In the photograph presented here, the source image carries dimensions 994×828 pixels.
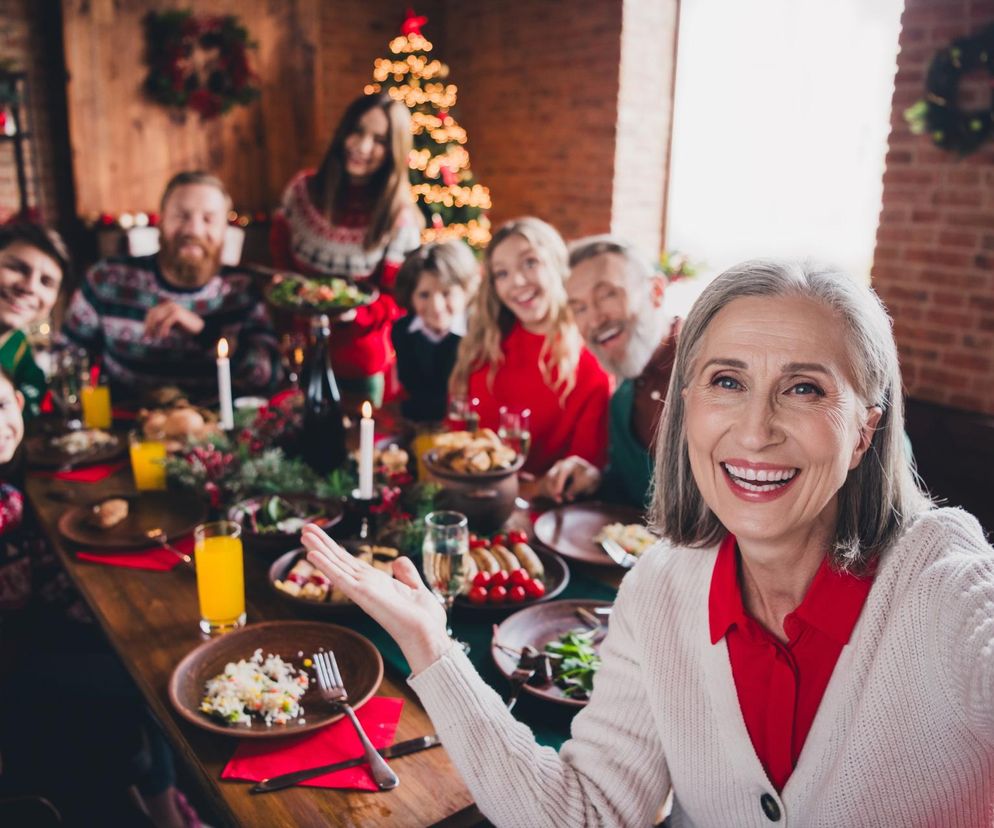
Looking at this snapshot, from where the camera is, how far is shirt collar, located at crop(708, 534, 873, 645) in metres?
1.00

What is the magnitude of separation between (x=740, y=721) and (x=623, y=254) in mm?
1485

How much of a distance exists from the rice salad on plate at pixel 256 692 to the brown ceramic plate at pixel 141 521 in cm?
57

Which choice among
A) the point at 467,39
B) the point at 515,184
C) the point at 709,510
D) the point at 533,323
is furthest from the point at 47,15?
the point at 709,510

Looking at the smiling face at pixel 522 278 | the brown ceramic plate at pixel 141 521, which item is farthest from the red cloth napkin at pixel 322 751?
the smiling face at pixel 522 278

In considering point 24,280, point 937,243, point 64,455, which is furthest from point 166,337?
point 937,243

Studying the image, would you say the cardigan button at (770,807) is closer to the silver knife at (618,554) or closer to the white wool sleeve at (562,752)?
the white wool sleeve at (562,752)

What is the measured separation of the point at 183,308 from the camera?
2834mm

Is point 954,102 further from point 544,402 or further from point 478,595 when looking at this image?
point 478,595

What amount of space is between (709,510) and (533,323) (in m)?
1.62

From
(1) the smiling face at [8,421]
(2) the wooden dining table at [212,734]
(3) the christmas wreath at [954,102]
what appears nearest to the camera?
(2) the wooden dining table at [212,734]

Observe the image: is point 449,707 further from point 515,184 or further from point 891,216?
point 515,184

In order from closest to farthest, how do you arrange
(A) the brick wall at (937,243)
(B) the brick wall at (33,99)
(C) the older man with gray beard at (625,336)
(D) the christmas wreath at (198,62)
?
(C) the older man with gray beard at (625,336) → (A) the brick wall at (937,243) → (B) the brick wall at (33,99) → (D) the christmas wreath at (198,62)

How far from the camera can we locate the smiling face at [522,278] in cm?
257

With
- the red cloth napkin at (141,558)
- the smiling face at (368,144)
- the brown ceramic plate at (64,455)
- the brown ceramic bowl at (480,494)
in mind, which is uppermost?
the smiling face at (368,144)
